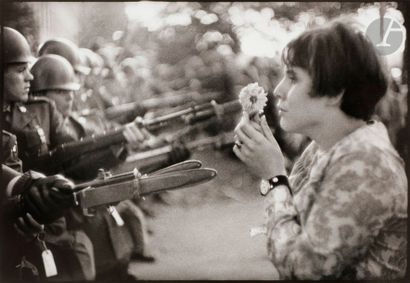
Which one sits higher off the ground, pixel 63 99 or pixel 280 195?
pixel 63 99

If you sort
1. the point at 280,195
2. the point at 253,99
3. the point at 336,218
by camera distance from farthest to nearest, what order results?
the point at 253,99, the point at 280,195, the point at 336,218

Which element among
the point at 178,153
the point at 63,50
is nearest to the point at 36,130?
the point at 63,50

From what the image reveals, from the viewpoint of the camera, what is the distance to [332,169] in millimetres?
2633

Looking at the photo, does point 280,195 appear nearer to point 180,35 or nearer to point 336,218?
point 336,218

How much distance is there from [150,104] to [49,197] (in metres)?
0.65

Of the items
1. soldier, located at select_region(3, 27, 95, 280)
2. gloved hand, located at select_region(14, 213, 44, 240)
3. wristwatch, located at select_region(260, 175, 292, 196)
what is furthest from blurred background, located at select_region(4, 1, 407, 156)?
gloved hand, located at select_region(14, 213, 44, 240)

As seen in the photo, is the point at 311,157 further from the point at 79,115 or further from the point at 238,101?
the point at 79,115

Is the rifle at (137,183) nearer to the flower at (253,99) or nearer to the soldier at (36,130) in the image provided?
the soldier at (36,130)

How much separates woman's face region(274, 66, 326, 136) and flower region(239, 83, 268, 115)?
0.07 meters

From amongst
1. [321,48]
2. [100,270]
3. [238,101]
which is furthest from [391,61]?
[100,270]

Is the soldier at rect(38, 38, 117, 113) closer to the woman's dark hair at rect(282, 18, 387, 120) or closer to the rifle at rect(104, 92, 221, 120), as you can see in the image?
the rifle at rect(104, 92, 221, 120)

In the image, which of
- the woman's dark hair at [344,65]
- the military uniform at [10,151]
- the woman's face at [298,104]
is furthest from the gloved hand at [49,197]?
the woman's dark hair at [344,65]

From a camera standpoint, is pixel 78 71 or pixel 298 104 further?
pixel 78 71

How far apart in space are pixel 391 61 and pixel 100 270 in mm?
1701
